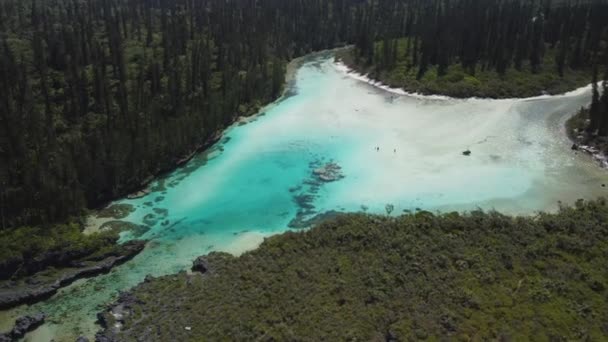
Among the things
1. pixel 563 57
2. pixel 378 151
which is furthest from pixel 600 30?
pixel 378 151

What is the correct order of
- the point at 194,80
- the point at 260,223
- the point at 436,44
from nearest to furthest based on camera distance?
the point at 260,223
the point at 194,80
the point at 436,44

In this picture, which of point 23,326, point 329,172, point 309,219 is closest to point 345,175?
point 329,172

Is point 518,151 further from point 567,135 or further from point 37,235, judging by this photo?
point 37,235

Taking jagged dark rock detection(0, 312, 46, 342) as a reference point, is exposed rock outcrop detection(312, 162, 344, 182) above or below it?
above

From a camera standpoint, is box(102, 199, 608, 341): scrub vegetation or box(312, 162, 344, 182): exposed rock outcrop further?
box(312, 162, 344, 182): exposed rock outcrop

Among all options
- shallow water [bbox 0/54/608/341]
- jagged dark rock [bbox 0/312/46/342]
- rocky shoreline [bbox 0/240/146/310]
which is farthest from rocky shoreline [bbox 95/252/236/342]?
rocky shoreline [bbox 0/240/146/310]

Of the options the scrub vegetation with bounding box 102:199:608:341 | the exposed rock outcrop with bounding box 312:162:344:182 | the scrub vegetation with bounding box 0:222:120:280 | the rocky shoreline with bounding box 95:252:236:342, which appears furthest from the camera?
the exposed rock outcrop with bounding box 312:162:344:182

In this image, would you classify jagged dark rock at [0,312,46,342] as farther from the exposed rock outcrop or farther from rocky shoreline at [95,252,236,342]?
the exposed rock outcrop
